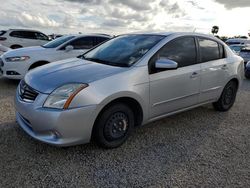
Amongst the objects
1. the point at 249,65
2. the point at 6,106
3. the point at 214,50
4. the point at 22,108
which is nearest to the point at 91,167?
the point at 22,108

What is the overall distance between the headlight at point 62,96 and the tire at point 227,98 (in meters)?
3.11

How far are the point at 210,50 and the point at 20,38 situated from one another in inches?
470

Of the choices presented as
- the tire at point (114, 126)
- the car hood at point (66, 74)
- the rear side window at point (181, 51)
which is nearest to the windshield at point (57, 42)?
the car hood at point (66, 74)

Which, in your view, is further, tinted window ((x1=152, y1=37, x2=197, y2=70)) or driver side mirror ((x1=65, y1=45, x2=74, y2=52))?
driver side mirror ((x1=65, y1=45, x2=74, y2=52))

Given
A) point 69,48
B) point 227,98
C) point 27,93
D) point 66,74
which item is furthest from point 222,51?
point 69,48

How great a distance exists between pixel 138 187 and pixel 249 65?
930 cm

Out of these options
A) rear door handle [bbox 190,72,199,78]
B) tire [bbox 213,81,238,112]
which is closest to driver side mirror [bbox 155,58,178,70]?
rear door handle [bbox 190,72,199,78]

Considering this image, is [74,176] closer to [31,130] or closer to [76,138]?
[76,138]

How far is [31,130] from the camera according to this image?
299 centimetres

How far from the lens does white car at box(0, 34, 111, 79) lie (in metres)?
6.32

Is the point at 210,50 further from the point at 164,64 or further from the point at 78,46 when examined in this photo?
the point at 78,46

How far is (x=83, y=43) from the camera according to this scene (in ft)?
24.2

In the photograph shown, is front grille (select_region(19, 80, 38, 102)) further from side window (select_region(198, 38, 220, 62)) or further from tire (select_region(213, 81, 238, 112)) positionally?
tire (select_region(213, 81, 238, 112))

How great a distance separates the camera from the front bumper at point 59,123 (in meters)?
2.71
